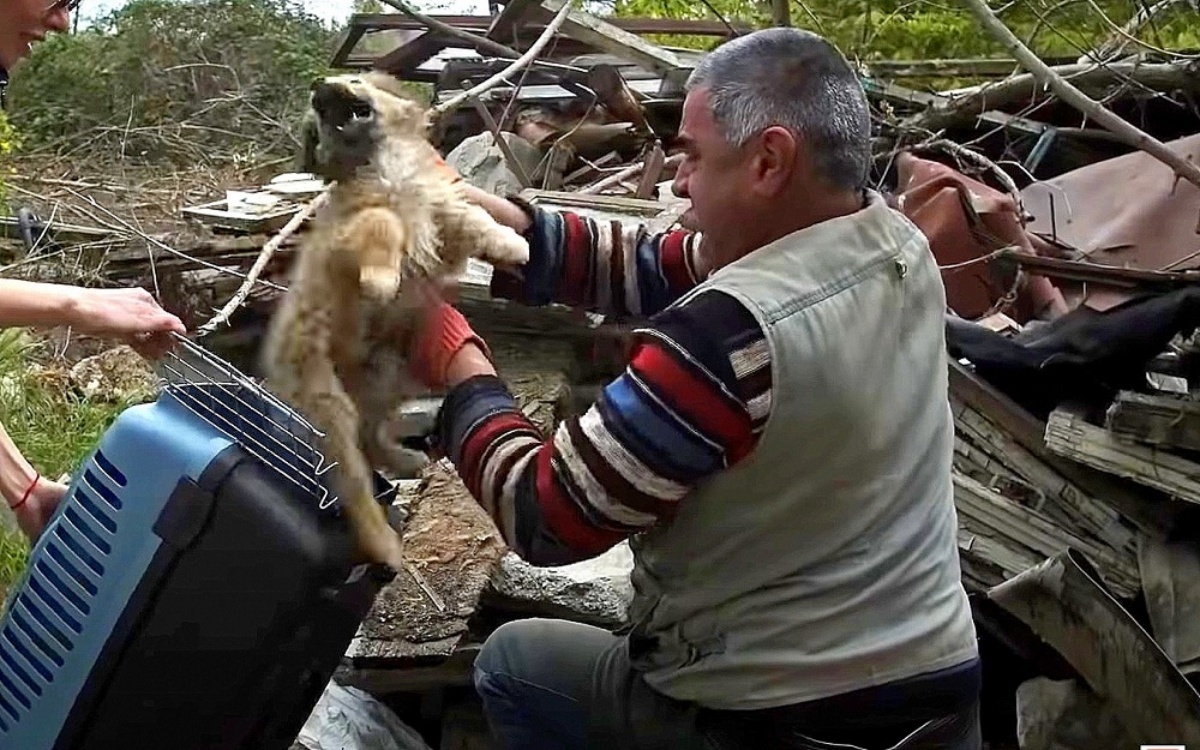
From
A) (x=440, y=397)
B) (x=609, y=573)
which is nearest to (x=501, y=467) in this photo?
(x=440, y=397)

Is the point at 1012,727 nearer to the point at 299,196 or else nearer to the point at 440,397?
the point at 440,397

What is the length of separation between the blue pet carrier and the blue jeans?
0.88ft

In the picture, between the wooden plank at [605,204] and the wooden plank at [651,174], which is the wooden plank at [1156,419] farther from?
the wooden plank at [651,174]

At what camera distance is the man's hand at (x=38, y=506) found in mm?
2066

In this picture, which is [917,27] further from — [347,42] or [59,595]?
[59,595]

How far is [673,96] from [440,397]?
3.25m

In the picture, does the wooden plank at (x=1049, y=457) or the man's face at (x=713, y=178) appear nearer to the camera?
the man's face at (x=713, y=178)

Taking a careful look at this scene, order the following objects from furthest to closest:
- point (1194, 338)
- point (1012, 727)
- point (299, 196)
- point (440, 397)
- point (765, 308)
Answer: point (299, 196) → point (1012, 727) → point (1194, 338) → point (440, 397) → point (765, 308)

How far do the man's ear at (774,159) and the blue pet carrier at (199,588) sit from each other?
0.59 m

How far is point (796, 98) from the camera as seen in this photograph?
149cm

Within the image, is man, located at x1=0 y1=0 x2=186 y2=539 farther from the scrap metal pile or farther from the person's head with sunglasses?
the scrap metal pile

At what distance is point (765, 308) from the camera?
1406 mm

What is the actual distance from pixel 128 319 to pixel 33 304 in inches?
8.2

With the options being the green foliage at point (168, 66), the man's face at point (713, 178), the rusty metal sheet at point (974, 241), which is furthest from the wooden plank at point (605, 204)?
the green foliage at point (168, 66)
